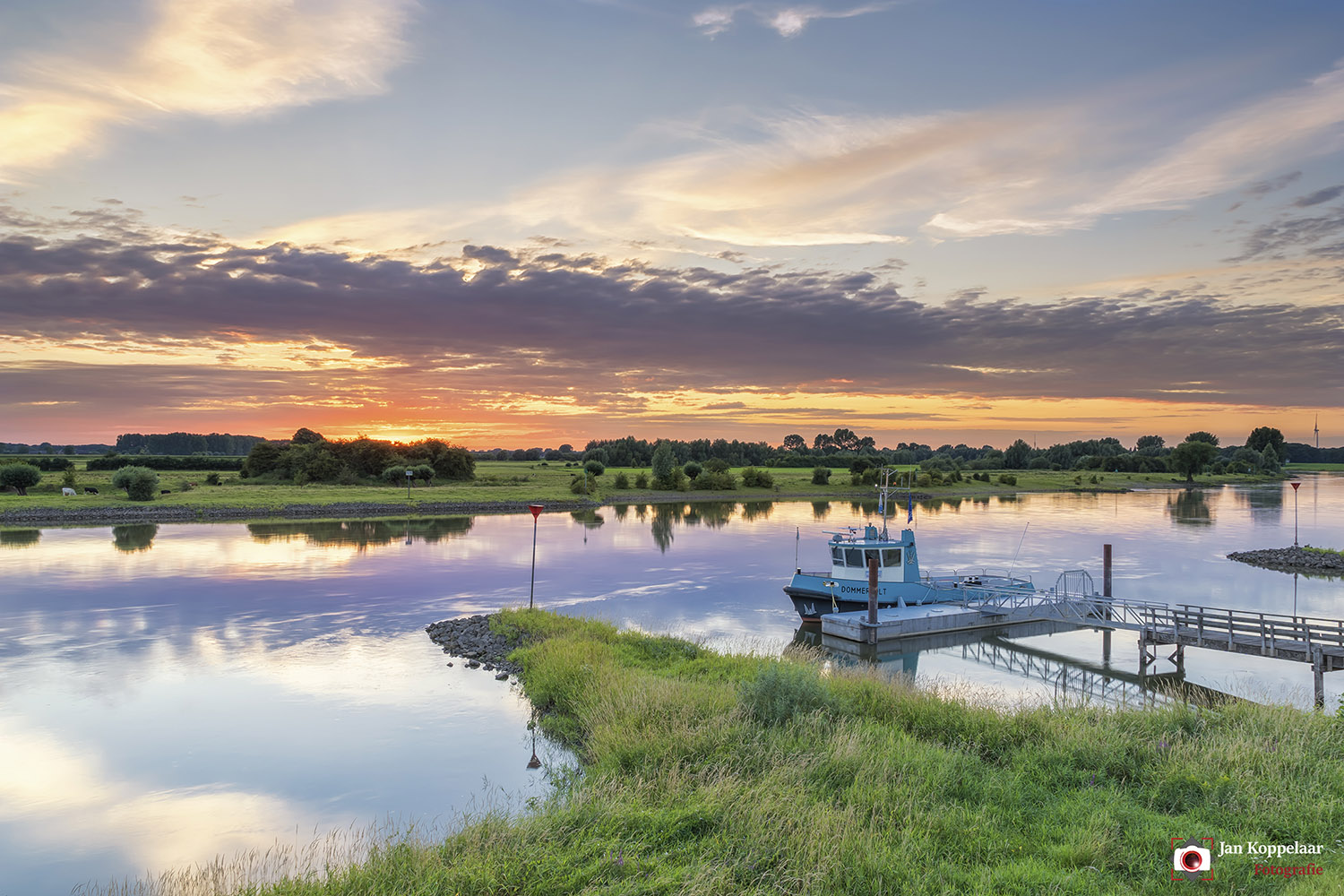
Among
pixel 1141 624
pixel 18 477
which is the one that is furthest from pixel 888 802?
pixel 18 477

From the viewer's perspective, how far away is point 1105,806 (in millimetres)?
9562

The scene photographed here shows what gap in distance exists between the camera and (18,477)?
70.6m

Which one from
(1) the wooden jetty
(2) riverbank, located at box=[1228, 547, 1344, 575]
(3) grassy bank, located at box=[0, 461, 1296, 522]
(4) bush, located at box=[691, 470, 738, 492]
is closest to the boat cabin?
(1) the wooden jetty

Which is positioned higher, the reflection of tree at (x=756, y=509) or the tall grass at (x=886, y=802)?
the tall grass at (x=886, y=802)

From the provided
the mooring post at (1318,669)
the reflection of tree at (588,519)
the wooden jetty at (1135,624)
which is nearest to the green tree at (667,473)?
the reflection of tree at (588,519)

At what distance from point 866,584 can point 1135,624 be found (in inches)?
353

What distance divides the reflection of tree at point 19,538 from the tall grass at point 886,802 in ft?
164

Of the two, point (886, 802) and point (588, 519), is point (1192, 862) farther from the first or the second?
point (588, 519)

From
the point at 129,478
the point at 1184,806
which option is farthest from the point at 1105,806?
the point at 129,478

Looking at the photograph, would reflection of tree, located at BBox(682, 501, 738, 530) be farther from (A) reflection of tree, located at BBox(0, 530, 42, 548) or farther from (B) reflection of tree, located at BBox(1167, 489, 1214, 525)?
(A) reflection of tree, located at BBox(0, 530, 42, 548)

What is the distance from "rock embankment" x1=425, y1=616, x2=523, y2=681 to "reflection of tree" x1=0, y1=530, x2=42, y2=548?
36769mm

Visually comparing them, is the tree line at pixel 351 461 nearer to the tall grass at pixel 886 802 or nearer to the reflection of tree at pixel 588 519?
the reflection of tree at pixel 588 519

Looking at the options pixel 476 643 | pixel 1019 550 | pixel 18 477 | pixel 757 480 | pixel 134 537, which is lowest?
pixel 476 643

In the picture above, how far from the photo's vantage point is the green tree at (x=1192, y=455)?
133m
